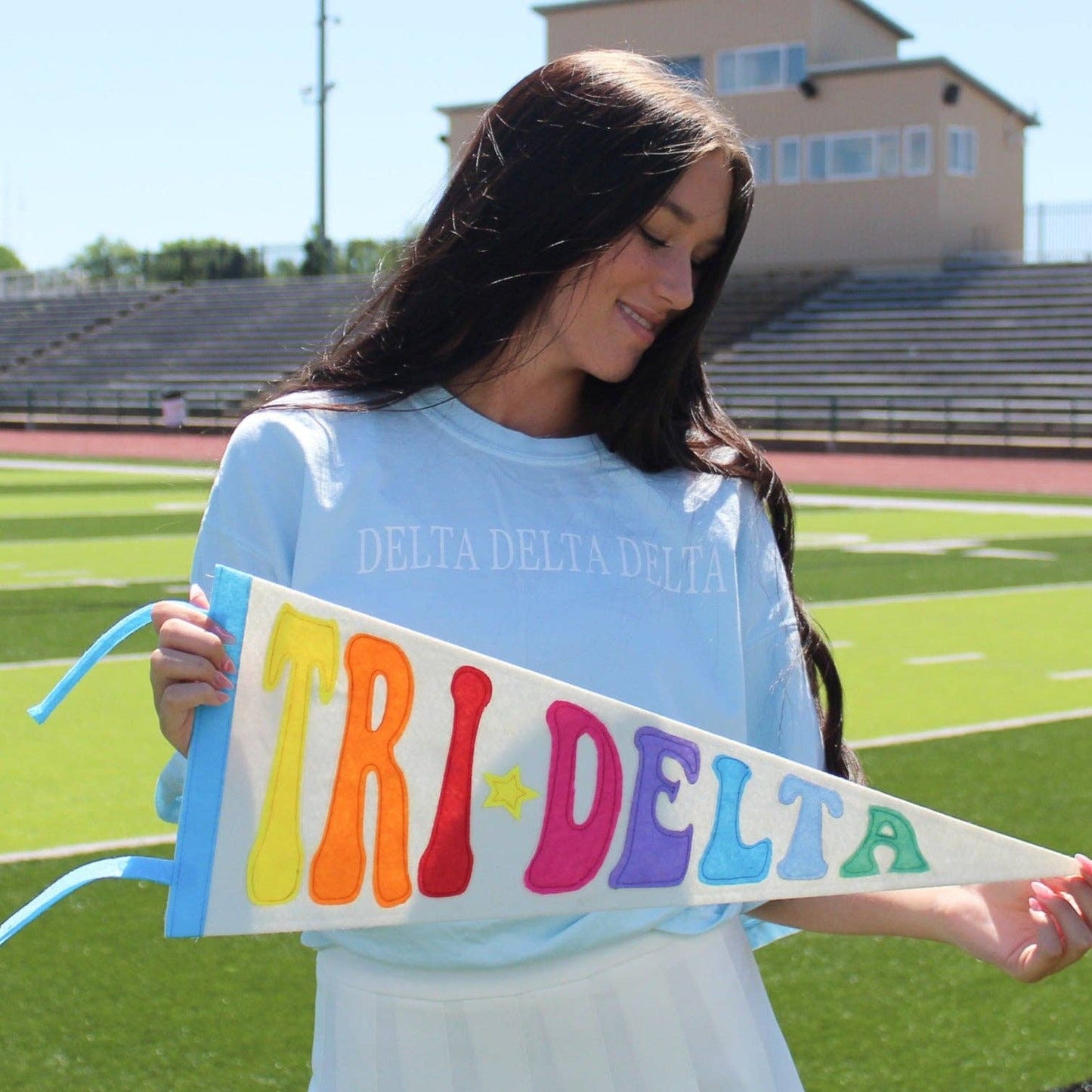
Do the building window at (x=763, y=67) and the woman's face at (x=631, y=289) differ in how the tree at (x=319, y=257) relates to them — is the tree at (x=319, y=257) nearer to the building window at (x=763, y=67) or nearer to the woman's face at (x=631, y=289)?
the building window at (x=763, y=67)

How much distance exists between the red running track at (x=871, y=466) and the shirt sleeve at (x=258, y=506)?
58.2ft

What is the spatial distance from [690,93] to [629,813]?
768 mm

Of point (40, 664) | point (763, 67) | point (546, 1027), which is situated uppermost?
point (763, 67)

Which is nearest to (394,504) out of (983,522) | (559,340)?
(559,340)

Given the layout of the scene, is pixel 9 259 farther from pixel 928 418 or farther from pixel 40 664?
pixel 40 664

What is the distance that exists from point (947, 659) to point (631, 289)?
23.6ft

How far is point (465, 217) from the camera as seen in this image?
1951 millimetres

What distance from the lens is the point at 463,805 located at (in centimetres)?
165

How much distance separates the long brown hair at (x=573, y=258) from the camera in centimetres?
186

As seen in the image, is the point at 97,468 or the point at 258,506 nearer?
the point at 258,506

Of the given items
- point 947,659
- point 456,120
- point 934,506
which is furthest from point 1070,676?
point 456,120

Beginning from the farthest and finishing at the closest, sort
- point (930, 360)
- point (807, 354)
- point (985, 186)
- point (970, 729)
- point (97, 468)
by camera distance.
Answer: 1. point (985, 186)
2. point (807, 354)
3. point (930, 360)
4. point (97, 468)
5. point (970, 729)

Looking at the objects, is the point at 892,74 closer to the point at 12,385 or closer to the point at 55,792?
the point at 12,385

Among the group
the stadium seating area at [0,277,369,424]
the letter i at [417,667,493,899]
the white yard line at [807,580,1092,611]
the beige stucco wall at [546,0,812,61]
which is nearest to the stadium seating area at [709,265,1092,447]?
the beige stucco wall at [546,0,812,61]
